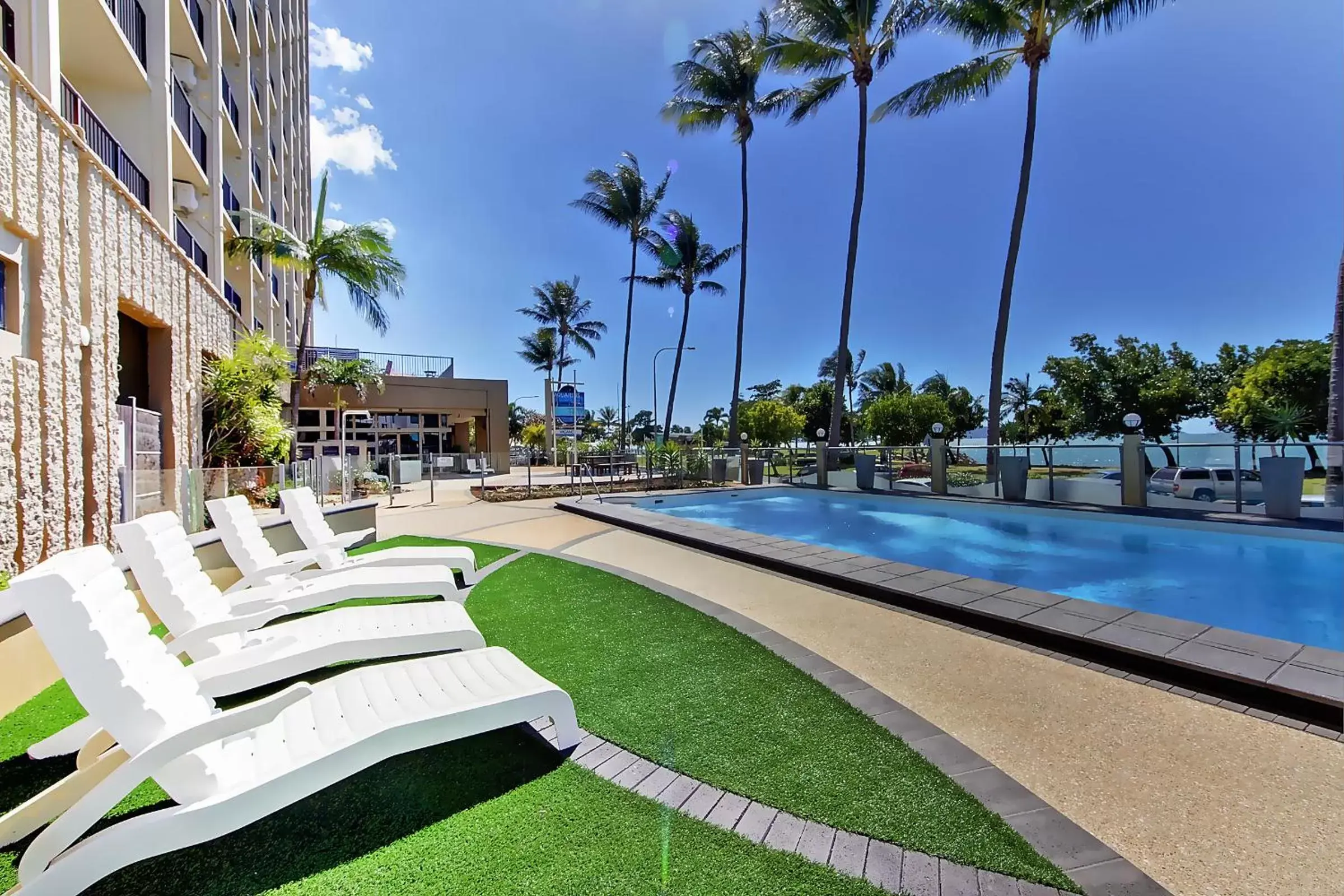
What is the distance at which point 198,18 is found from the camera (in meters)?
14.0

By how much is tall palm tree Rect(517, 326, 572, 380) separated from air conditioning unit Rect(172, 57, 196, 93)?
28.0m

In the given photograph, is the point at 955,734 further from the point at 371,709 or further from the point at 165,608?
the point at 165,608

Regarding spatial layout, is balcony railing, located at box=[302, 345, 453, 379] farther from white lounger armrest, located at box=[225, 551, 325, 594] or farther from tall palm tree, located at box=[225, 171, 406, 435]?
white lounger armrest, located at box=[225, 551, 325, 594]

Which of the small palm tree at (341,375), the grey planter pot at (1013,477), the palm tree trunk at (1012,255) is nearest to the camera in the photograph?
the grey planter pot at (1013,477)

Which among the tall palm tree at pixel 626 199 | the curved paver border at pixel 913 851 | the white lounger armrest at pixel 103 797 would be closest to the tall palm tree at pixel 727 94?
the tall palm tree at pixel 626 199

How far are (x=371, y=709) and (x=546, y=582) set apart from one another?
3.61 metres

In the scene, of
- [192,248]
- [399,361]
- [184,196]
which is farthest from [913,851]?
[399,361]

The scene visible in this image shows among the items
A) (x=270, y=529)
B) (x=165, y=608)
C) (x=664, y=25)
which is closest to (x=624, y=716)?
(x=165, y=608)

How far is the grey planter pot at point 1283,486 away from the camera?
9016 millimetres

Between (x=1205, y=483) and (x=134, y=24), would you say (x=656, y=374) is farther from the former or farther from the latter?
(x=1205, y=483)

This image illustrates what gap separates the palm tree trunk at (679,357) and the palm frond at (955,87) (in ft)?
44.7

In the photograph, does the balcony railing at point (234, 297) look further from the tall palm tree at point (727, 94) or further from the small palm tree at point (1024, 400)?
the small palm tree at point (1024, 400)

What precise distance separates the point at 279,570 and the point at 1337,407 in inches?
636

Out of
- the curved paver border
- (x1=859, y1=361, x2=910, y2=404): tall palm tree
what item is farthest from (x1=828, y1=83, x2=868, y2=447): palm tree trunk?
(x1=859, y1=361, x2=910, y2=404): tall palm tree
